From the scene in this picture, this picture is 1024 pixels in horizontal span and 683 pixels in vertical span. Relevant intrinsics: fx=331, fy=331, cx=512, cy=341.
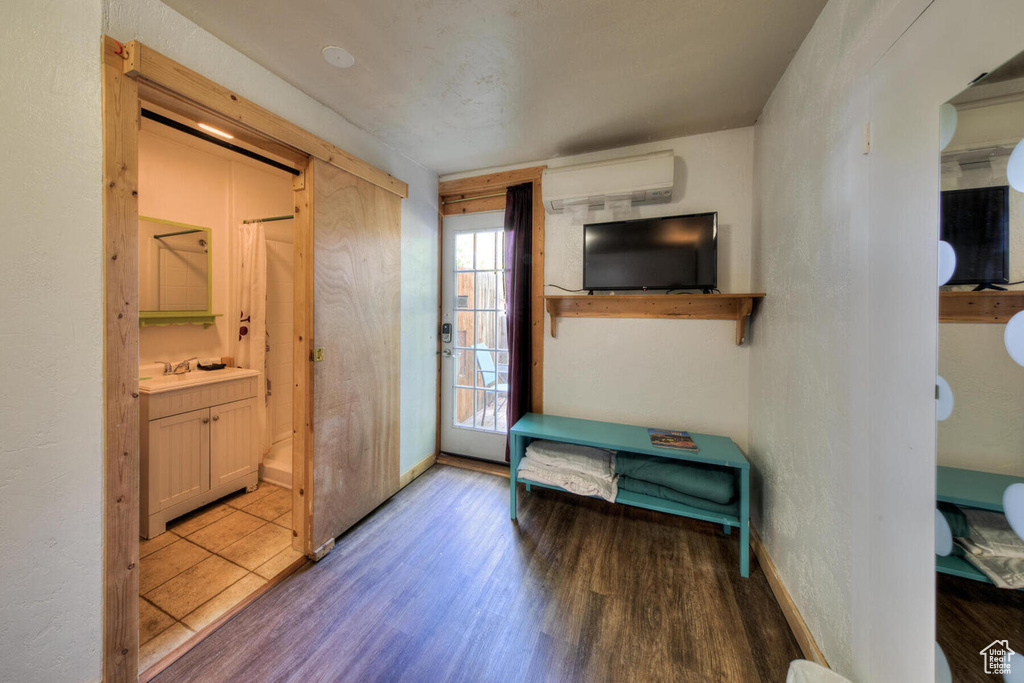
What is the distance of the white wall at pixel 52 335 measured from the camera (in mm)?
933

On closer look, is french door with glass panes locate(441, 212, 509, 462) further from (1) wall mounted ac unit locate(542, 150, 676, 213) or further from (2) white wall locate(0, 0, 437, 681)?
(2) white wall locate(0, 0, 437, 681)

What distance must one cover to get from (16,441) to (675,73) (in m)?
2.78

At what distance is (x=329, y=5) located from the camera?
124 cm

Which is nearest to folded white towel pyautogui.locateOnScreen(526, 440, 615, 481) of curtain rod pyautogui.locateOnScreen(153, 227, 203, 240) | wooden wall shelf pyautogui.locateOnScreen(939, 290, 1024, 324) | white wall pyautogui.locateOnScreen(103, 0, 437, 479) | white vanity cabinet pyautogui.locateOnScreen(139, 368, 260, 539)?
white wall pyautogui.locateOnScreen(103, 0, 437, 479)

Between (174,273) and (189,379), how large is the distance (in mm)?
788

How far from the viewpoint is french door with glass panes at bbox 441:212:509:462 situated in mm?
2775

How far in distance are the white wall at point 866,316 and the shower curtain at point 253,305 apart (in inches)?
135

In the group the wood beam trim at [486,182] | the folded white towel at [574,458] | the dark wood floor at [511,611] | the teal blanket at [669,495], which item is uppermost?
the wood beam trim at [486,182]

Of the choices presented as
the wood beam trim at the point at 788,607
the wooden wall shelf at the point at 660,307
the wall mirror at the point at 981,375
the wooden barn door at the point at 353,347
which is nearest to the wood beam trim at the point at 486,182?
the wooden barn door at the point at 353,347

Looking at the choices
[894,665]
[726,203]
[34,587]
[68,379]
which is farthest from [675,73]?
[34,587]

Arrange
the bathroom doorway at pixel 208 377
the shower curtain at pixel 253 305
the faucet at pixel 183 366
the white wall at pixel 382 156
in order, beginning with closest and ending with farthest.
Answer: the white wall at pixel 382 156
the bathroom doorway at pixel 208 377
the faucet at pixel 183 366
the shower curtain at pixel 253 305

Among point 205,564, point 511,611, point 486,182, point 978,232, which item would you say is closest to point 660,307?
point 978,232

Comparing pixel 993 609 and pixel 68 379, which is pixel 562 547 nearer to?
pixel 993 609

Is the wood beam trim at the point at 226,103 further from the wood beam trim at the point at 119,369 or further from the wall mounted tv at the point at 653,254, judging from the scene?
the wall mounted tv at the point at 653,254
